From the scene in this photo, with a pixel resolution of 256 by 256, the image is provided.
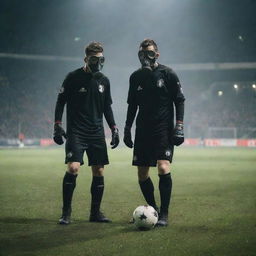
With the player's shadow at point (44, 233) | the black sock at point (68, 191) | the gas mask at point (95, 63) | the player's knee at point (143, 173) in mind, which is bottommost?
the player's shadow at point (44, 233)

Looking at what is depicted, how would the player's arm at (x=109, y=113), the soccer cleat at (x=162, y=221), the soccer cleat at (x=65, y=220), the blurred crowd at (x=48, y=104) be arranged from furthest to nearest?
1. the blurred crowd at (x=48, y=104)
2. the player's arm at (x=109, y=113)
3. the soccer cleat at (x=65, y=220)
4. the soccer cleat at (x=162, y=221)

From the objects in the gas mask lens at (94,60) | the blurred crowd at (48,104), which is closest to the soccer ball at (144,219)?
the gas mask lens at (94,60)

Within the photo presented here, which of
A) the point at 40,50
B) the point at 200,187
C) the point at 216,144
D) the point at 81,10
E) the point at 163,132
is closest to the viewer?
the point at 163,132

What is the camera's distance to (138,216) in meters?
5.55

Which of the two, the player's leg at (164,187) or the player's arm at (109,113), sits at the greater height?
the player's arm at (109,113)

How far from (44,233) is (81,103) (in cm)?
172

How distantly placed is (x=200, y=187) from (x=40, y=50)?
42.0 metres

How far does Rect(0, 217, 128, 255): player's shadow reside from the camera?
184 inches

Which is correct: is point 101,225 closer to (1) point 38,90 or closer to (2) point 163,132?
(2) point 163,132

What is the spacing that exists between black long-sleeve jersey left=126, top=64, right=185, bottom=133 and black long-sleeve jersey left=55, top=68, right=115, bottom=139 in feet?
1.87

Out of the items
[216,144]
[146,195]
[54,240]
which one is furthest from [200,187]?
[216,144]

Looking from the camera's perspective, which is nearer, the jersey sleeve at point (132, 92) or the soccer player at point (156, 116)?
the soccer player at point (156, 116)

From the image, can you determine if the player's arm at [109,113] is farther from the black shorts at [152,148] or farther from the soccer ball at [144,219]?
the soccer ball at [144,219]

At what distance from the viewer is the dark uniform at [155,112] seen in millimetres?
6086
